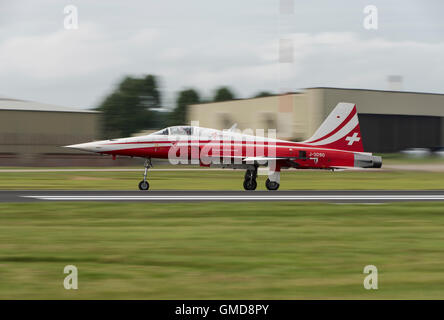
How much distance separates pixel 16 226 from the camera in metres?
13.5

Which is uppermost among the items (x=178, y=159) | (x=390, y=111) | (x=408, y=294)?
(x=390, y=111)

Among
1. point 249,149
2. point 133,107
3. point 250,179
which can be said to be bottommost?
point 250,179

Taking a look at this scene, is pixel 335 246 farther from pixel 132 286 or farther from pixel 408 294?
pixel 132 286

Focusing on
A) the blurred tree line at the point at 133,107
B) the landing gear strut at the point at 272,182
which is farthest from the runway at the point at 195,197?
the blurred tree line at the point at 133,107

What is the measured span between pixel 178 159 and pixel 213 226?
38.9ft

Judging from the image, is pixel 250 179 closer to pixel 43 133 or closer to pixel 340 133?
pixel 340 133

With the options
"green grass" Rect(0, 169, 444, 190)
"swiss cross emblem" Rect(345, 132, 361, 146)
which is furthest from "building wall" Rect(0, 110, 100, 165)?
"swiss cross emblem" Rect(345, 132, 361, 146)

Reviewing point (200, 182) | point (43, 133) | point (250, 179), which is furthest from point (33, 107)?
point (250, 179)

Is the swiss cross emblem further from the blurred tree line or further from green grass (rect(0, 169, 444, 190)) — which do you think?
the blurred tree line

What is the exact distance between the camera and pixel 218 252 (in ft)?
35.3

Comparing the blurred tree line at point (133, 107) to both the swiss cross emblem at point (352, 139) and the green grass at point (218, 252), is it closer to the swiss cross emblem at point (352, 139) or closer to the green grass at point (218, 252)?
the swiss cross emblem at point (352, 139)

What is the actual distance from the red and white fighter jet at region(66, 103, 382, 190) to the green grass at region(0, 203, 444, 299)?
8.30 meters

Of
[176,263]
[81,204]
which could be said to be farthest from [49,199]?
[176,263]

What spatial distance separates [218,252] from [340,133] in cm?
1687
